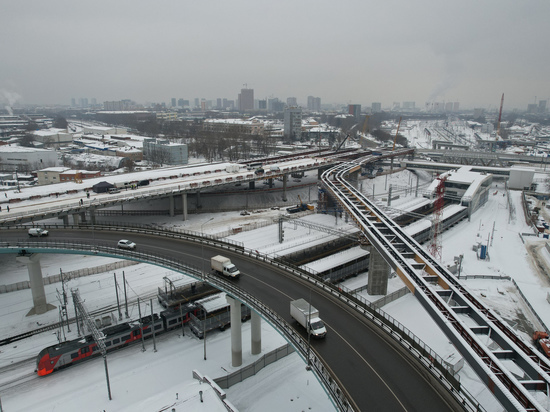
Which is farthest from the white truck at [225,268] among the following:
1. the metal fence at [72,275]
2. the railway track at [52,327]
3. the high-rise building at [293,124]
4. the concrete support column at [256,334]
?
the high-rise building at [293,124]

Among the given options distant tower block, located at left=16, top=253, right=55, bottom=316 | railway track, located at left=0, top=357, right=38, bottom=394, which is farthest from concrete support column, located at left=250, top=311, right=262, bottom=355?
distant tower block, located at left=16, top=253, right=55, bottom=316

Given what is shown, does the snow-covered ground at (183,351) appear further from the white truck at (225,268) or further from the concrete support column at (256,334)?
the white truck at (225,268)

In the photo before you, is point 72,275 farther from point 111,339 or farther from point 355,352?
point 355,352

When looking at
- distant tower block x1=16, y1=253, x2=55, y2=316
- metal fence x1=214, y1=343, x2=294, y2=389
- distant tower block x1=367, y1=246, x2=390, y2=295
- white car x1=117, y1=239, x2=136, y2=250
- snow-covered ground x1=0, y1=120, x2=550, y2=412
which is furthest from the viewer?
distant tower block x1=367, y1=246, x2=390, y2=295

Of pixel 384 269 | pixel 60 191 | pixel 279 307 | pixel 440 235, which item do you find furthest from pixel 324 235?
pixel 60 191

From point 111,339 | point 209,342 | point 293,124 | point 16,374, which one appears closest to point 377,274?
point 209,342

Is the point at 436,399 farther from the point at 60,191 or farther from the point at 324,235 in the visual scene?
the point at 60,191

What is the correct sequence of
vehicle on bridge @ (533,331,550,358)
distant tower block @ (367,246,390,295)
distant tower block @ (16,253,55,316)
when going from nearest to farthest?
vehicle on bridge @ (533,331,550,358), distant tower block @ (16,253,55,316), distant tower block @ (367,246,390,295)

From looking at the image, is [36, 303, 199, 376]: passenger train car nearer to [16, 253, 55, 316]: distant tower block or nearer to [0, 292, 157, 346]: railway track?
[0, 292, 157, 346]: railway track
